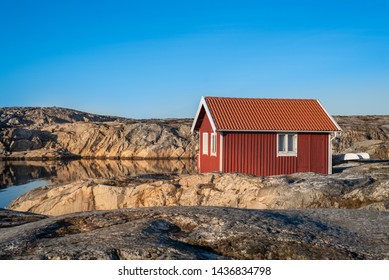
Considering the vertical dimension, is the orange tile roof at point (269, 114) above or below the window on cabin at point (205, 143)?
above

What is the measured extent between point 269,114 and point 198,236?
783 inches

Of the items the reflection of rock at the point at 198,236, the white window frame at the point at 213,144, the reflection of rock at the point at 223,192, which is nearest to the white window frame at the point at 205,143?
the white window frame at the point at 213,144

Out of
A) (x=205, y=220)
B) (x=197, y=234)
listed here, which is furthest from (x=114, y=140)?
(x=197, y=234)

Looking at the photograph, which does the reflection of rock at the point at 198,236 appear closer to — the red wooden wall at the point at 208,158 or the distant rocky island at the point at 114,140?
the red wooden wall at the point at 208,158

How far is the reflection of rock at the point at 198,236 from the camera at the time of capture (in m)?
6.36

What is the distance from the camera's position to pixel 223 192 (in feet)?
60.2

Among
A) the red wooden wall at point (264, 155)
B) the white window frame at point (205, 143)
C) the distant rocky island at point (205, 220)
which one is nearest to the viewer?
the distant rocky island at point (205, 220)

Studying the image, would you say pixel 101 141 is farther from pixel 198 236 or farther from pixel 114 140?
pixel 198 236

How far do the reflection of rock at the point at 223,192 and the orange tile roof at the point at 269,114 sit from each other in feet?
15.6

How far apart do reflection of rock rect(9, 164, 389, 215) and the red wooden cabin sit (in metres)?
4.05

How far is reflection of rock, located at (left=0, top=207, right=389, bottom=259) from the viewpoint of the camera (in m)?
6.36

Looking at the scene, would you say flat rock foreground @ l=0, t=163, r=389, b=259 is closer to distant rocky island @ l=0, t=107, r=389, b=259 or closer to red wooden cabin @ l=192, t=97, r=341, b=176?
distant rocky island @ l=0, t=107, r=389, b=259

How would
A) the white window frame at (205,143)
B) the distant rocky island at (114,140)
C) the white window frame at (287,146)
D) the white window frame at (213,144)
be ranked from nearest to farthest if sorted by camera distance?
the white window frame at (287,146), the white window frame at (213,144), the white window frame at (205,143), the distant rocky island at (114,140)
